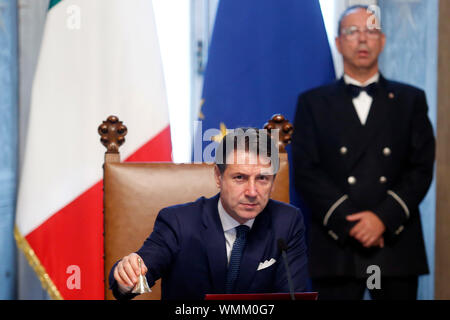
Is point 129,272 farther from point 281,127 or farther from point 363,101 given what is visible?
point 363,101

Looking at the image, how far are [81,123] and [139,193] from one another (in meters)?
0.68

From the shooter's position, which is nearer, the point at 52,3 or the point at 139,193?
the point at 139,193

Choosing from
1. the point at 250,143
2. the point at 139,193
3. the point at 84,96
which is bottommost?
the point at 139,193

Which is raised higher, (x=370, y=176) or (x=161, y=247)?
(x=370, y=176)

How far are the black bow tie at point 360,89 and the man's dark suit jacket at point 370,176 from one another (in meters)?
0.01

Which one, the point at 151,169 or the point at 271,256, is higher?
the point at 151,169

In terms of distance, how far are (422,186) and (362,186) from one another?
7.4 inches

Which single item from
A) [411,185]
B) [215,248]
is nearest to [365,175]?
[411,185]

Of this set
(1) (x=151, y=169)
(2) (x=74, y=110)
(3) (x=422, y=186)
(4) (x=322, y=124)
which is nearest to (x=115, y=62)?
(2) (x=74, y=110)

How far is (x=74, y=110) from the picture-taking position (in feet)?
6.95

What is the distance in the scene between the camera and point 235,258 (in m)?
1.31

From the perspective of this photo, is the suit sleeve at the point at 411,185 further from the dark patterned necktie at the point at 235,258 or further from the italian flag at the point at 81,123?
the italian flag at the point at 81,123

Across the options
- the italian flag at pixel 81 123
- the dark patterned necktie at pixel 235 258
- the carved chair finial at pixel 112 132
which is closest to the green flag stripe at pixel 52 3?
the italian flag at pixel 81 123
